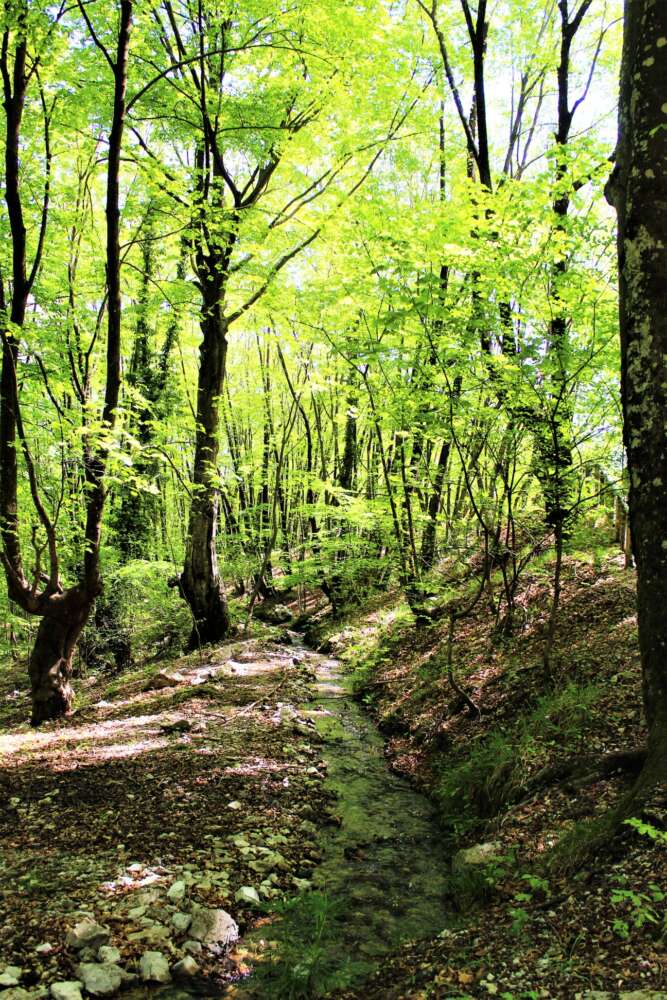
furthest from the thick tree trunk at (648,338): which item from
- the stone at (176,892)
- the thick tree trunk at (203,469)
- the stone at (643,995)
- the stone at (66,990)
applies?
the thick tree trunk at (203,469)

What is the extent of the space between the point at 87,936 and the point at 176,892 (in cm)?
70

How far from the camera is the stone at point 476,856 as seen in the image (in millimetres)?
4215

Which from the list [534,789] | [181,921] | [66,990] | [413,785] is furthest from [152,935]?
[413,785]

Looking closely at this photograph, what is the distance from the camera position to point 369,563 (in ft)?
38.0

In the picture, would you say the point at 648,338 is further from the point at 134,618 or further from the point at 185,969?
the point at 134,618

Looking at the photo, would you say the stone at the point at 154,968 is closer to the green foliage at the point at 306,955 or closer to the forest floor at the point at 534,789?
the green foliage at the point at 306,955

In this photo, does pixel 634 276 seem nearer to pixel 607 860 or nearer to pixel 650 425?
pixel 650 425

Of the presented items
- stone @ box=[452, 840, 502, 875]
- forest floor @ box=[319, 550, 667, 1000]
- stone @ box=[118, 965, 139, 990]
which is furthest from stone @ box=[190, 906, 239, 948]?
stone @ box=[452, 840, 502, 875]

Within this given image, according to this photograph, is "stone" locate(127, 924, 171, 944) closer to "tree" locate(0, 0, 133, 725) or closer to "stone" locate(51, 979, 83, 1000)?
"stone" locate(51, 979, 83, 1000)

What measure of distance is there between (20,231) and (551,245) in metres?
5.89

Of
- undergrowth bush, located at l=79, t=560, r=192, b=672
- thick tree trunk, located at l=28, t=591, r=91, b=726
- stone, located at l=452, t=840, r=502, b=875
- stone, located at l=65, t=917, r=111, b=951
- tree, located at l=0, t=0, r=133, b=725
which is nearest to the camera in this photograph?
stone, located at l=65, t=917, r=111, b=951

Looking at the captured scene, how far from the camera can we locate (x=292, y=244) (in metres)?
12.6

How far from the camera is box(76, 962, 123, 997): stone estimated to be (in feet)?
10.0

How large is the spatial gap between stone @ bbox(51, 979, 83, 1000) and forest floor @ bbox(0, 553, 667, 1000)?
8cm
